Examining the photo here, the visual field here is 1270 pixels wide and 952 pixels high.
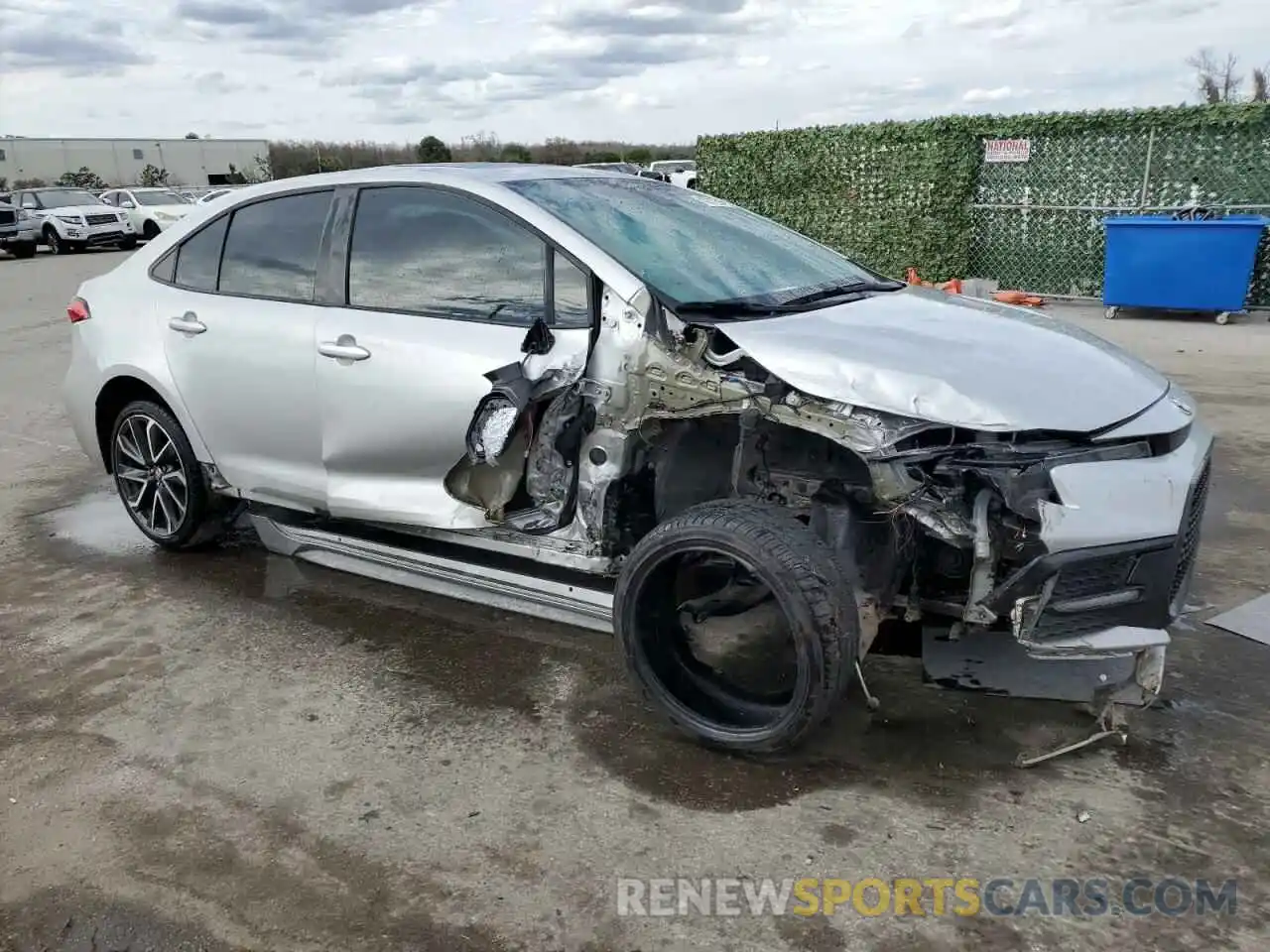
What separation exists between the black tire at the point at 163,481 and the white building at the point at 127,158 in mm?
51851

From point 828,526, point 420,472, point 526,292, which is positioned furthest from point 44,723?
point 828,526

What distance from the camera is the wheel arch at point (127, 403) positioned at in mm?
4543

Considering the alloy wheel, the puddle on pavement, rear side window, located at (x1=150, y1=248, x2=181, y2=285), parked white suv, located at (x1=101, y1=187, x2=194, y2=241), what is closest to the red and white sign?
rear side window, located at (x1=150, y1=248, x2=181, y2=285)

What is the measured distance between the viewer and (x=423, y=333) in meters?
3.67

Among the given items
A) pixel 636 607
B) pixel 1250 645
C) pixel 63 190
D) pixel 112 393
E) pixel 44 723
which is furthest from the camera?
pixel 63 190

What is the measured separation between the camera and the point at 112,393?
16.0 feet

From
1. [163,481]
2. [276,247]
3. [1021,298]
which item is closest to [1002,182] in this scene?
[1021,298]

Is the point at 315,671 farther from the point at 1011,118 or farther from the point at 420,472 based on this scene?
the point at 1011,118

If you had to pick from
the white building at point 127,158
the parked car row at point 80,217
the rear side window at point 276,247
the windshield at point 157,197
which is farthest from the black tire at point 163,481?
the white building at point 127,158

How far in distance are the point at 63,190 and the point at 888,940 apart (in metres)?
30.3

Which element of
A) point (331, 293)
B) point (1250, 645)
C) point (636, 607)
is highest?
point (331, 293)

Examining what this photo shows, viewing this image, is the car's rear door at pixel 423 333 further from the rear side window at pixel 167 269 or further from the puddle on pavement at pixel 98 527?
the puddle on pavement at pixel 98 527

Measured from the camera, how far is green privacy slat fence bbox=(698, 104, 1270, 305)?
1112 cm

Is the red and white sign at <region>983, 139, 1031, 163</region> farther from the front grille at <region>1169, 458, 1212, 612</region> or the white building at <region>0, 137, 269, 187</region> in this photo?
the white building at <region>0, 137, 269, 187</region>
